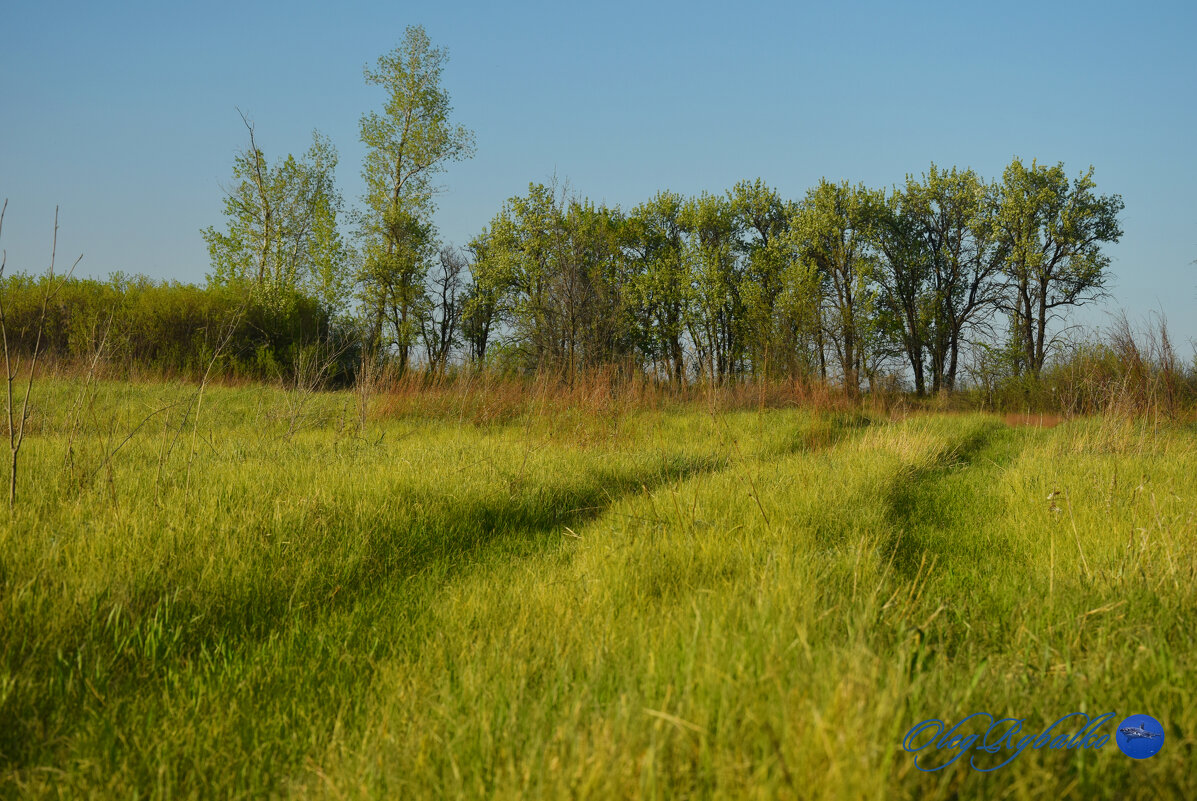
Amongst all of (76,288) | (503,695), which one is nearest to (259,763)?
(503,695)

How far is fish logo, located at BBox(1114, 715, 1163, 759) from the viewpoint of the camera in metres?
1.47

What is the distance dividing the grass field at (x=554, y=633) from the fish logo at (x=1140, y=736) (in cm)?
3

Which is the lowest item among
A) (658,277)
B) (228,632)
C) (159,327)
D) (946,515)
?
(228,632)

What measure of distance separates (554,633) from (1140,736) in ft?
5.98

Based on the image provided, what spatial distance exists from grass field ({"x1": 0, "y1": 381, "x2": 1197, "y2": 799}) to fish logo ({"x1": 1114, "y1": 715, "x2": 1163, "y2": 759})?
3 centimetres

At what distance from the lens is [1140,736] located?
1526 mm

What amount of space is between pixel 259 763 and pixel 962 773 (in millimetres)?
1927

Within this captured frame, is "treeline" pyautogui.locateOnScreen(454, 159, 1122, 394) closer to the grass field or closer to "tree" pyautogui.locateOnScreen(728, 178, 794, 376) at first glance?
"tree" pyautogui.locateOnScreen(728, 178, 794, 376)

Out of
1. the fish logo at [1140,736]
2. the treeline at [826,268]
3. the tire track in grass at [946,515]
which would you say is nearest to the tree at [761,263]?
the treeline at [826,268]

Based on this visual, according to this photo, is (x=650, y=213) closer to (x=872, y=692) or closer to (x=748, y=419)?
(x=748, y=419)
